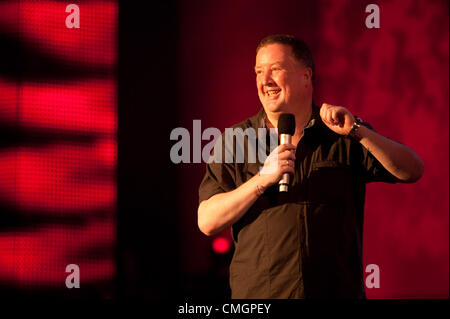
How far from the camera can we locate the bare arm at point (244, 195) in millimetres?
1612

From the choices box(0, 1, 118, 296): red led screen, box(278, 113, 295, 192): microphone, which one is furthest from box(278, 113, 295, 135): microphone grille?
box(0, 1, 118, 296): red led screen

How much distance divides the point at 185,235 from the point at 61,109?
1251 millimetres

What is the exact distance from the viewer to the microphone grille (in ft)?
5.75

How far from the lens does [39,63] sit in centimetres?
323

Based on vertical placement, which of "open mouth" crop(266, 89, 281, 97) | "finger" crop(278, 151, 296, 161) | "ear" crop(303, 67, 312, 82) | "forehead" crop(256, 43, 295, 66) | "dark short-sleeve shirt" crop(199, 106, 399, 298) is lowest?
"dark short-sleeve shirt" crop(199, 106, 399, 298)

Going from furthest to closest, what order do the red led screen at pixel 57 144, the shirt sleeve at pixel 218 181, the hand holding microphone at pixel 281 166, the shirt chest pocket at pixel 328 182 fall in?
1. the red led screen at pixel 57 144
2. the shirt sleeve at pixel 218 181
3. the shirt chest pocket at pixel 328 182
4. the hand holding microphone at pixel 281 166

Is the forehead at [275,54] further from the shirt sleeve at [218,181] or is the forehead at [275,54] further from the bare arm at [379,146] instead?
the shirt sleeve at [218,181]

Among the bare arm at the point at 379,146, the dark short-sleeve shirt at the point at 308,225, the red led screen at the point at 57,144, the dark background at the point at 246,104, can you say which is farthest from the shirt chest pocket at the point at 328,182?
the red led screen at the point at 57,144

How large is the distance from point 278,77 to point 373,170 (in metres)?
0.41

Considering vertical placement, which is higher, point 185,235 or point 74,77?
point 74,77

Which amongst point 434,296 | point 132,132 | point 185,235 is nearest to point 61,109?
point 132,132

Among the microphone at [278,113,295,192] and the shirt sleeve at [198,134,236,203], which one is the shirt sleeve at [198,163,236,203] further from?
the microphone at [278,113,295,192]

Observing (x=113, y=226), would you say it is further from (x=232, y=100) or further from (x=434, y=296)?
(x=434, y=296)
